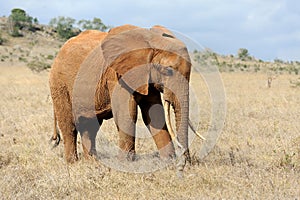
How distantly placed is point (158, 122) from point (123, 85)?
731mm

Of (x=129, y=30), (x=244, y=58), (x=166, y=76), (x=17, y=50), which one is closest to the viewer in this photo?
(x=166, y=76)

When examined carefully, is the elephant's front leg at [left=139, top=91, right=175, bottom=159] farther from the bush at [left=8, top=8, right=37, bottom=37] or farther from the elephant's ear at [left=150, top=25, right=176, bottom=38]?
the bush at [left=8, top=8, right=37, bottom=37]

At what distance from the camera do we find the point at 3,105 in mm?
13594

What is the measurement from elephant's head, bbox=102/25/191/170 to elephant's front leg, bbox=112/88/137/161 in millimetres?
200

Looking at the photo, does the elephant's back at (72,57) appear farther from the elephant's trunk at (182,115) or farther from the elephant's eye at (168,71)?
the elephant's trunk at (182,115)

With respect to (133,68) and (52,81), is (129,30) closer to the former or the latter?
(133,68)

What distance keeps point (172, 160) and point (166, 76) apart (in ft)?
3.50

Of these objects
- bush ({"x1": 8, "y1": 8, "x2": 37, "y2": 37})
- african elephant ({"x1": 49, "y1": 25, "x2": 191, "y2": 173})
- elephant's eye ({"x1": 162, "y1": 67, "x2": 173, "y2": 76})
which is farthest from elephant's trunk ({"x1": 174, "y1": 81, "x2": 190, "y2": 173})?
bush ({"x1": 8, "y1": 8, "x2": 37, "y2": 37})

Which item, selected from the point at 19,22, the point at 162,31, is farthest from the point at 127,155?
the point at 19,22

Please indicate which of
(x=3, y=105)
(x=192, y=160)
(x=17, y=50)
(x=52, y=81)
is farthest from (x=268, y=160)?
(x=17, y=50)

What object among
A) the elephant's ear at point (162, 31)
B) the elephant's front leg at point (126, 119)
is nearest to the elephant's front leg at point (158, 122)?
the elephant's front leg at point (126, 119)

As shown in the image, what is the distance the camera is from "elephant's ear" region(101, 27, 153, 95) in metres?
6.08

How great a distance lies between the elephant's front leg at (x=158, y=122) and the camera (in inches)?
254

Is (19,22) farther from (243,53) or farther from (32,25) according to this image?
(243,53)
